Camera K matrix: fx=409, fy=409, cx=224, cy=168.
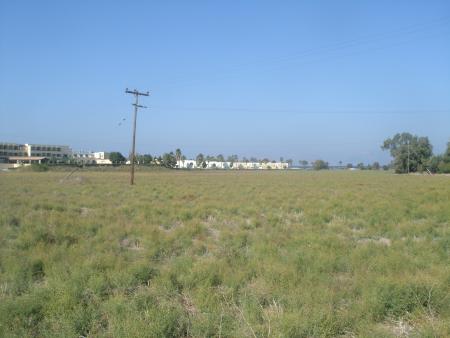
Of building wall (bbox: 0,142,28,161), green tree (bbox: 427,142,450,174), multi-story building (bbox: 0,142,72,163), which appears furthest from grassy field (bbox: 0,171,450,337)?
building wall (bbox: 0,142,28,161)

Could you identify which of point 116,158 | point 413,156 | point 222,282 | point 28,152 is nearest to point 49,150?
point 28,152

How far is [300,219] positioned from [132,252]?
7.85m

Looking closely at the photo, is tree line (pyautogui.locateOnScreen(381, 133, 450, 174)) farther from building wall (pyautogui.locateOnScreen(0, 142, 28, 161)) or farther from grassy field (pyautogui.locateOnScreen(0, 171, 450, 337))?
building wall (pyautogui.locateOnScreen(0, 142, 28, 161))

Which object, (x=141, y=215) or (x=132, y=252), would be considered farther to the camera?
(x=141, y=215)

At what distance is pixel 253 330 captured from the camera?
16.1 feet

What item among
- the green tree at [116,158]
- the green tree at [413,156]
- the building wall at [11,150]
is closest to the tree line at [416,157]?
the green tree at [413,156]

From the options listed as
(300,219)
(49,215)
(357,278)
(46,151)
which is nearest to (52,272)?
(357,278)

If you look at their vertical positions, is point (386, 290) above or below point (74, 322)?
above

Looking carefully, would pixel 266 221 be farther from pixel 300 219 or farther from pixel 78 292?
pixel 78 292

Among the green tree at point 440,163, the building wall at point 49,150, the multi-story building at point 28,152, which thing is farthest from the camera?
the building wall at point 49,150

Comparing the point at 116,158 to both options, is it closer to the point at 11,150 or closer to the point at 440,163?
the point at 11,150

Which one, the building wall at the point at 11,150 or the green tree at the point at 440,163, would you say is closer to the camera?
the green tree at the point at 440,163

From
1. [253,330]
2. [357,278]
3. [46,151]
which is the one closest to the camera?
[253,330]

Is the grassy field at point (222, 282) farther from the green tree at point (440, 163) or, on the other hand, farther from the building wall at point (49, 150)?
the building wall at point (49, 150)
